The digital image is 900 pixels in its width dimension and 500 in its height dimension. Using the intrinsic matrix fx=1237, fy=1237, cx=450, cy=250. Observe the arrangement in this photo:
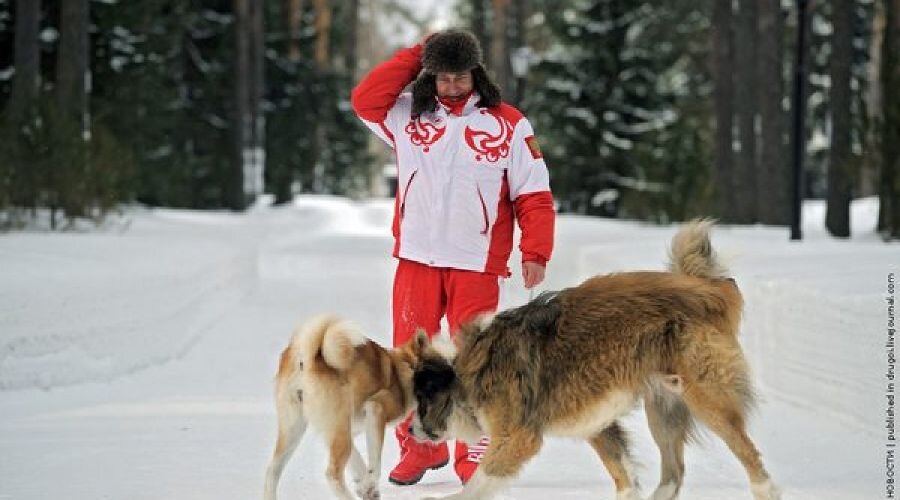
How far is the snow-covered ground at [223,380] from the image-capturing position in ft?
21.7

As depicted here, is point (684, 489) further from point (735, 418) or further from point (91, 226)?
point (91, 226)

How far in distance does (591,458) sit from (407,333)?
1475 mm

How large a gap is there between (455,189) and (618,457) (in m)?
1.65

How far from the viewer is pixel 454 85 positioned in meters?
6.59

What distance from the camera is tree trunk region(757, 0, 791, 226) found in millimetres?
23469

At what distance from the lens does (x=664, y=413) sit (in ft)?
Result: 19.6

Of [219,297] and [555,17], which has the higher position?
[555,17]

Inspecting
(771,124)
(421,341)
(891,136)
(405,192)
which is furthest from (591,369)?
(771,124)

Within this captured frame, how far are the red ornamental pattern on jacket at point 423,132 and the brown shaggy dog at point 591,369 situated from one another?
1.20 meters

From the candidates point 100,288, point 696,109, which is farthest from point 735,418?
point 696,109

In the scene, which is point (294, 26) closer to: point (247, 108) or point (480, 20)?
point (480, 20)

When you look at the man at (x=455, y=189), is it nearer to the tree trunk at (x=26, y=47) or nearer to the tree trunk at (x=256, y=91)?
the tree trunk at (x=26, y=47)

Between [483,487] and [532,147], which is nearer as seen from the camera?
[483,487]

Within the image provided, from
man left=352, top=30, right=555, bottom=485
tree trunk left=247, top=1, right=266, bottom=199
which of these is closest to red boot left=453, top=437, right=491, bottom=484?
man left=352, top=30, right=555, bottom=485
